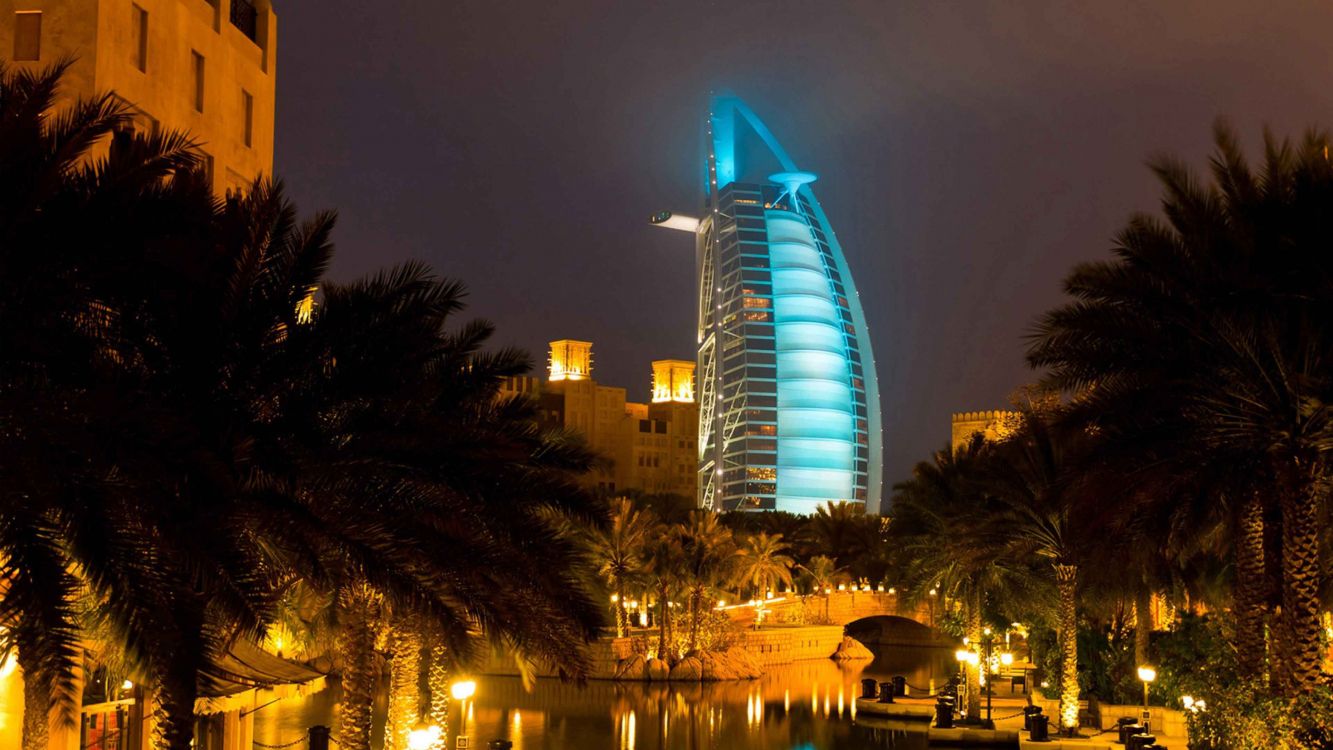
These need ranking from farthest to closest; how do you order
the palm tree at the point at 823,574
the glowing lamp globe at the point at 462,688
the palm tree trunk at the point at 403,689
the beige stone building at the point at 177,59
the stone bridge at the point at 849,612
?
the palm tree at the point at 823,574 → the stone bridge at the point at 849,612 → the glowing lamp globe at the point at 462,688 → the palm tree trunk at the point at 403,689 → the beige stone building at the point at 177,59

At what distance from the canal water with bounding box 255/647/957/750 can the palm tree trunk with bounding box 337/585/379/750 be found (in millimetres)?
12614

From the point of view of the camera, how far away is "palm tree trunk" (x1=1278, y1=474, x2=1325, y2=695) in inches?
626

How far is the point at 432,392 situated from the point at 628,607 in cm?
4328

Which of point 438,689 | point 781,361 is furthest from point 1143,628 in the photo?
point 781,361

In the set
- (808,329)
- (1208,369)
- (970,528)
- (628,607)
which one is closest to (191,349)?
(1208,369)

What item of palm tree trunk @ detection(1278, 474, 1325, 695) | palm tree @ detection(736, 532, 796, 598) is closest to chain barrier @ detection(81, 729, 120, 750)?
palm tree trunk @ detection(1278, 474, 1325, 695)

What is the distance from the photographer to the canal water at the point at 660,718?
35.2 metres

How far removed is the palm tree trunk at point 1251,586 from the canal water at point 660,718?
1586 cm

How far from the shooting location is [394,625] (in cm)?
1800

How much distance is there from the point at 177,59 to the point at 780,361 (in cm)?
10407

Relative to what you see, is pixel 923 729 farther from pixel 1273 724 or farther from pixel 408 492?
pixel 408 492

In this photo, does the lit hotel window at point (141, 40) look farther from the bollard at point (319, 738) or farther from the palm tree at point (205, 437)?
the bollard at point (319, 738)

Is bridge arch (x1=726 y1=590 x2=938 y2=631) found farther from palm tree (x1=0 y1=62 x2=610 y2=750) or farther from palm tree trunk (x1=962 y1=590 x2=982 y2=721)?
palm tree (x1=0 y1=62 x2=610 y2=750)

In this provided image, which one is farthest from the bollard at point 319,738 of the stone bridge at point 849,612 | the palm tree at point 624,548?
the stone bridge at point 849,612
